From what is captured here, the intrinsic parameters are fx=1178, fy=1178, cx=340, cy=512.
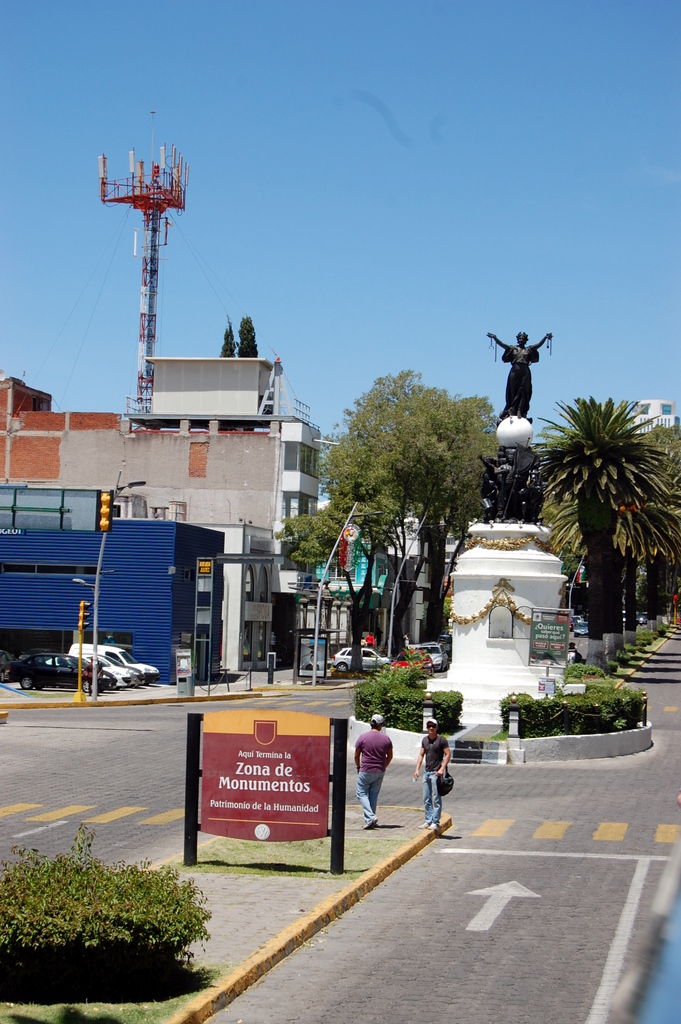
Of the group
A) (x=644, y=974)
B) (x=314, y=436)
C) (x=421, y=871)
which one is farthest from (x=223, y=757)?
(x=314, y=436)

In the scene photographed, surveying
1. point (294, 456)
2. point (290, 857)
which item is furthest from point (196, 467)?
point (290, 857)

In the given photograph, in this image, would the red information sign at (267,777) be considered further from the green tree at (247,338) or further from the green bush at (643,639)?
the green tree at (247,338)

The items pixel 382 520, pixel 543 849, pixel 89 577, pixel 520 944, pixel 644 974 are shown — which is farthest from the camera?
pixel 382 520

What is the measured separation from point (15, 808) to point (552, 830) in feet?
26.3

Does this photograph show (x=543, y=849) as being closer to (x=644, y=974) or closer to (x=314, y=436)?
(x=644, y=974)

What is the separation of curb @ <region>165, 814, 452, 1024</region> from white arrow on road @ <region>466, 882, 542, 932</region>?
1150 mm

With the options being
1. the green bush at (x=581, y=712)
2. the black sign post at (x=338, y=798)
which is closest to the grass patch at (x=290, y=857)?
the black sign post at (x=338, y=798)

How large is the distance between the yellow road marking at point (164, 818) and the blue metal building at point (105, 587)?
36618mm

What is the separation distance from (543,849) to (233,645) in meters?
48.8

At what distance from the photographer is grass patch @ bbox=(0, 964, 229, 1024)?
752cm

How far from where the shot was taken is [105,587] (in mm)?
54969

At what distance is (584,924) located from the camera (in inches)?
432

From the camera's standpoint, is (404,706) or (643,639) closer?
(404,706)

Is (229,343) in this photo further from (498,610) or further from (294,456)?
(498,610)
